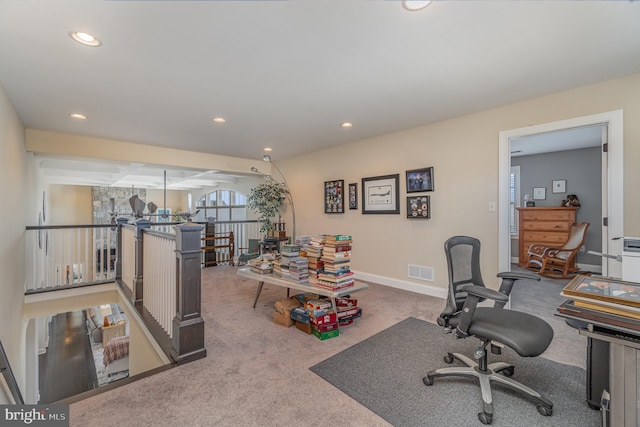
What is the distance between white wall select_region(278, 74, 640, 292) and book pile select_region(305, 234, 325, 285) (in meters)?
1.79

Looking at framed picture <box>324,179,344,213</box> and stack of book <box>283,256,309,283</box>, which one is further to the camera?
framed picture <box>324,179,344,213</box>

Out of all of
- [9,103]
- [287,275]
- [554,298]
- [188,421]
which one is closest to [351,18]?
[287,275]

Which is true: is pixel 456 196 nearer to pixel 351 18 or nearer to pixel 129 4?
pixel 351 18

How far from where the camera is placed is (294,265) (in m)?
2.78

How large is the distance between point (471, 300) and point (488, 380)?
549mm

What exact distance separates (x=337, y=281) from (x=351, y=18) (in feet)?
6.69

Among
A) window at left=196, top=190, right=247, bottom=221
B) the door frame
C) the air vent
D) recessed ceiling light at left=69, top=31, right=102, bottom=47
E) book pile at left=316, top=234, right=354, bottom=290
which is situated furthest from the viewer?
window at left=196, top=190, right=247, bottom=221

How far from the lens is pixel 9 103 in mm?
2779

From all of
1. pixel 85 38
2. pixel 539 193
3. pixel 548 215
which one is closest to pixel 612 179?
pixel 548 215

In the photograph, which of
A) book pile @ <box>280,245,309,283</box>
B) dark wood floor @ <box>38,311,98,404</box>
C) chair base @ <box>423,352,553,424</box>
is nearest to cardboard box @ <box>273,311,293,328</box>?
book pile @ <box>280,245,309,283</box>

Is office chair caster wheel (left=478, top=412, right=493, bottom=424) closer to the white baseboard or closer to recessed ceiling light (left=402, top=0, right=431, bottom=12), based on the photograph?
the white baseboard

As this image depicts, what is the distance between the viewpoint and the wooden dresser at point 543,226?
16.8 feet

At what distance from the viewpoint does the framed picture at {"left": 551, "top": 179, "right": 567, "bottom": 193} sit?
5508 millimetres

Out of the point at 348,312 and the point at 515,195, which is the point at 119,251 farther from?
the point at 515,195
